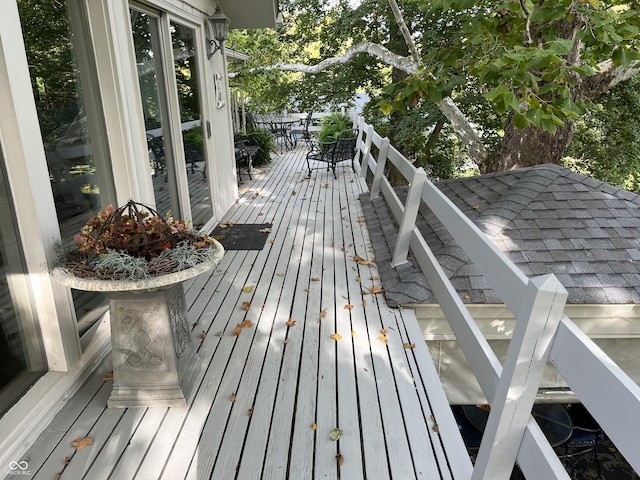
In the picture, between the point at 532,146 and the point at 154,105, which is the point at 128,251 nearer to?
the point at 154,105

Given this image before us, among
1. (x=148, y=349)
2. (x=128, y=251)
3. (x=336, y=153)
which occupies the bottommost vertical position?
(x=148, y=349)

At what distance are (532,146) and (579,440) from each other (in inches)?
157

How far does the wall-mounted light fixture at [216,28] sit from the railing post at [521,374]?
192 inches

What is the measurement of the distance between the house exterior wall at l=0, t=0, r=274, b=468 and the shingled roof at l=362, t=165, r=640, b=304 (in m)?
2.04

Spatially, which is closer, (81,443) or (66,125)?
(81,443)

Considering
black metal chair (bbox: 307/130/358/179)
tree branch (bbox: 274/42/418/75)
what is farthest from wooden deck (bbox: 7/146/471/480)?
black metal chair (bbox: 307/130/358/179)

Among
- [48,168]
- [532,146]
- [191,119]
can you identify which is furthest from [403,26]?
[48,168]

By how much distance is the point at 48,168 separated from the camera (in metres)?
2.21

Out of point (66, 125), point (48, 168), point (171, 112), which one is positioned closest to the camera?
point (48, 168)

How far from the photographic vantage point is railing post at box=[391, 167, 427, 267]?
11.1ft

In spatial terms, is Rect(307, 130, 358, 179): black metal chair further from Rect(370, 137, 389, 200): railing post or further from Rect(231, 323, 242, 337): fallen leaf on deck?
Rect(231, 323, 242, 337): fallen leaf on deck

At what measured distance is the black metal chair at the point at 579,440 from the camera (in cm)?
455

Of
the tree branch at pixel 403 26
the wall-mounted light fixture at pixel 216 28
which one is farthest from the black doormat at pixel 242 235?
the tree branch at pixel 403 26

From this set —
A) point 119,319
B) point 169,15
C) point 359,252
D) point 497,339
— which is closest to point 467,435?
point 497,339
